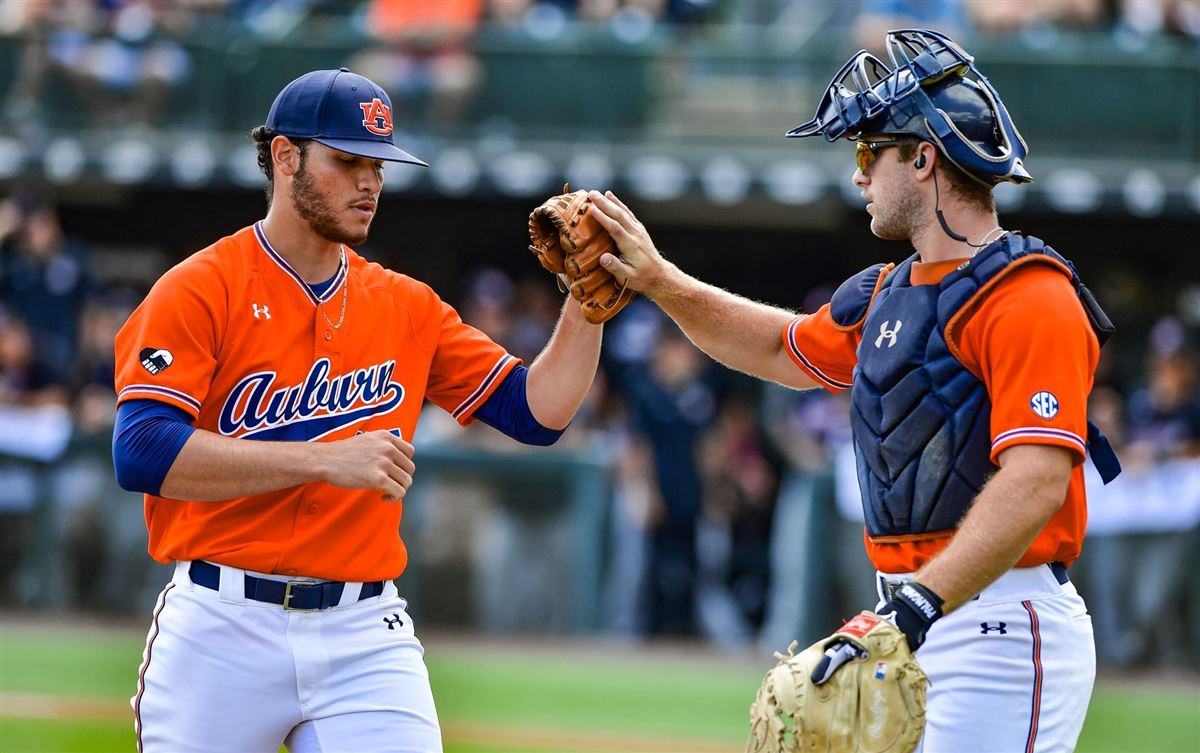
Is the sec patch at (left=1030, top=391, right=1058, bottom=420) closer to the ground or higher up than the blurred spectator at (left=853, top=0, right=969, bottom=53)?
closer to the ground

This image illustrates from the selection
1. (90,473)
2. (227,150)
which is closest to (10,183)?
(227,150)

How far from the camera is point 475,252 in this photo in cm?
1410

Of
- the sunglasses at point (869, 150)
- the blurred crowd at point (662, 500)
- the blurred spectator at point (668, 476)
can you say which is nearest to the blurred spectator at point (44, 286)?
the blurred crowd at point (662, 500)

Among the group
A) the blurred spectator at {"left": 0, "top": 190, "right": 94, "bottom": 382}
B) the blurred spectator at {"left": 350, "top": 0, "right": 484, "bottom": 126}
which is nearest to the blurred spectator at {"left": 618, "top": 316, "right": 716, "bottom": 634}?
the blurred spectator at {"left": 350, "top": 0, "right": 484, "bottom": 126}

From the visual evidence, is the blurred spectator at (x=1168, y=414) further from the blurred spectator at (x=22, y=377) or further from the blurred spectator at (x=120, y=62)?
the blurred spectator at (x=120, y=62)

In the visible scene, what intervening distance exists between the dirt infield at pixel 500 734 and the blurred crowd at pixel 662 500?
2.56 m

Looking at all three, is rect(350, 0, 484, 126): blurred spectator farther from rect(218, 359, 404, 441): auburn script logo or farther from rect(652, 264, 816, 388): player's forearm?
rect(218, 359, 404, 441): auburn script logo

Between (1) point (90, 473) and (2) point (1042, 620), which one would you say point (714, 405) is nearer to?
(1) point (90, 473)

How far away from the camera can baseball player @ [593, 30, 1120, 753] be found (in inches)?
130

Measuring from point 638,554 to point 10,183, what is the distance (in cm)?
641

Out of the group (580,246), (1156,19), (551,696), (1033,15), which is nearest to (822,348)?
(580,246)

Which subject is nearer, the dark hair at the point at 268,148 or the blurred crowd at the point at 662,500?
the dark hair at the point at 268,148

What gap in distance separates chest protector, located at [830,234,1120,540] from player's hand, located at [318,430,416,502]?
102 cm

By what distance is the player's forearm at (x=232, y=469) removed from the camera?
3598 mm
